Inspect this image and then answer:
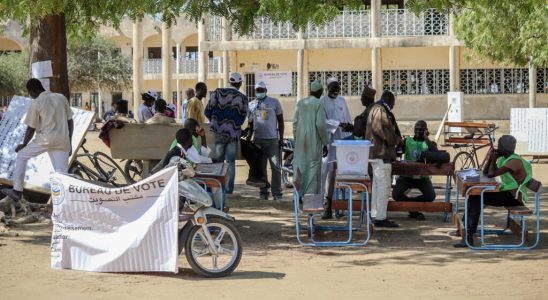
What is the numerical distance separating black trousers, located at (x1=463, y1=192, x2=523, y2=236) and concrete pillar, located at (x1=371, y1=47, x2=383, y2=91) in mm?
25365

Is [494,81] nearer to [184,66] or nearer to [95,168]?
[184,66]

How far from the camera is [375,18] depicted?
35.2 metres

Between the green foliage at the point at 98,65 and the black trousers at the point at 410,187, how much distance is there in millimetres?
47103

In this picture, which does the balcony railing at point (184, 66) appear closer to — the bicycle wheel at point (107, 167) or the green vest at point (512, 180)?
the bicycle wheel at point (107, 167)

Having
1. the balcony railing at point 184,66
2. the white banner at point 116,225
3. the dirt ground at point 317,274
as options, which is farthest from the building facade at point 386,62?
the white banner at point 116,225

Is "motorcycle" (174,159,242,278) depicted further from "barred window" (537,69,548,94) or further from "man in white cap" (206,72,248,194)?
"barred window" (537,69,548,94)

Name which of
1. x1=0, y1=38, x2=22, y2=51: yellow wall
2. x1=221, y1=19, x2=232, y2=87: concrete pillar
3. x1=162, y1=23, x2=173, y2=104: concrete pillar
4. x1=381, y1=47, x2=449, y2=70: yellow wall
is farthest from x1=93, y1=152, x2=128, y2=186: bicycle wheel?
x1=0, y1=38, x2=22, y2=51: yellow wall

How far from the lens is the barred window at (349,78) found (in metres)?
36.9

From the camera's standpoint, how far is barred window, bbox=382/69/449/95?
36562 millimetres

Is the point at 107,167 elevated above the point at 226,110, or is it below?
below

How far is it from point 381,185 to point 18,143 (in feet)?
15.2

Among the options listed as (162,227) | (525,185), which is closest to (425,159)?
(525,185)

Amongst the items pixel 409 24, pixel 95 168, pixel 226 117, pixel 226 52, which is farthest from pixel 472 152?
pixel 226 52

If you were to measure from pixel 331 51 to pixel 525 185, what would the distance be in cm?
2740
